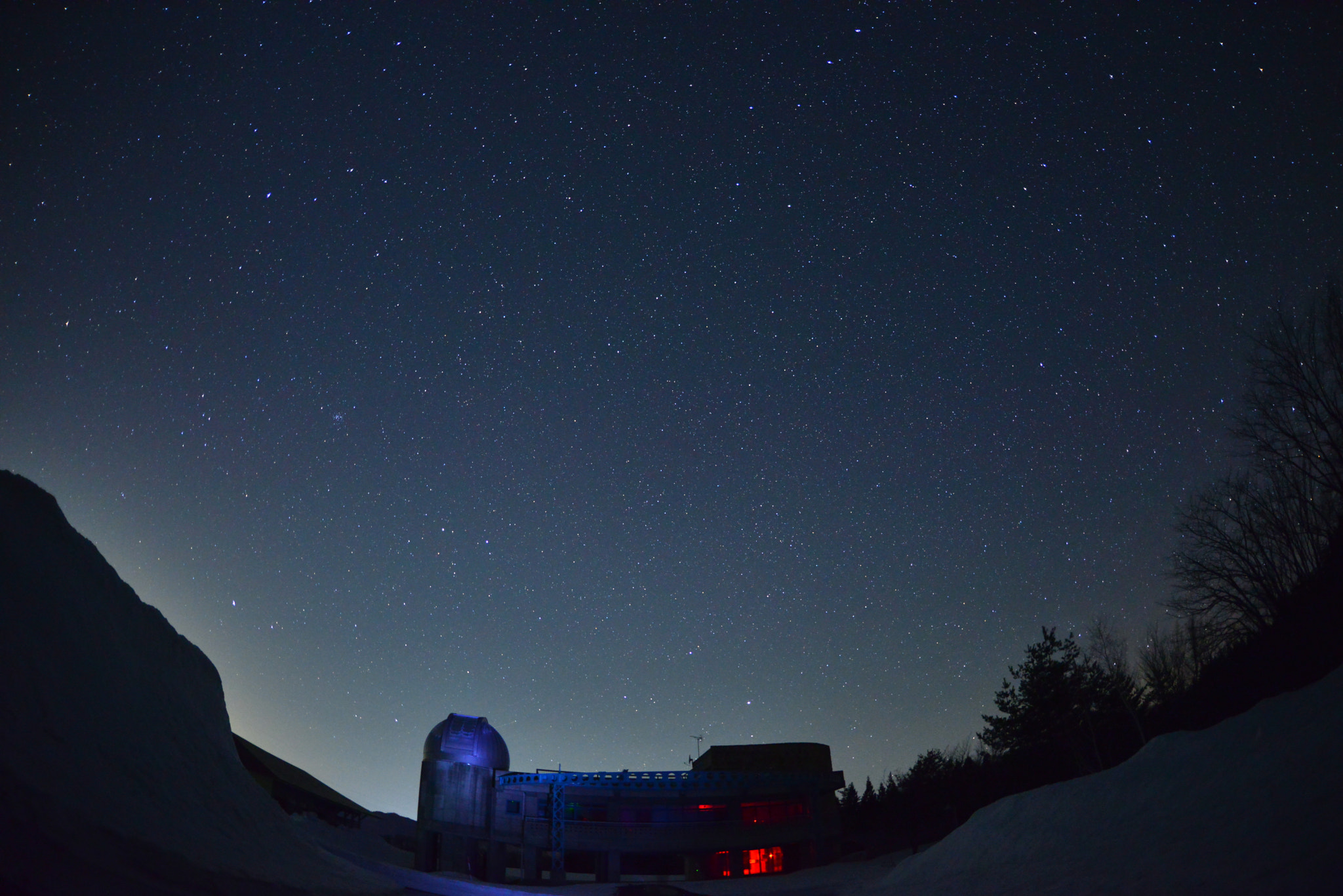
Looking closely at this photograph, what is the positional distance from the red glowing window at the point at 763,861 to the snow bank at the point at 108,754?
3348 cm

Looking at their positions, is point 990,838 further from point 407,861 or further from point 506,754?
point 407,861

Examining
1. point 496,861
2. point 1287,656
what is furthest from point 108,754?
point 496,861

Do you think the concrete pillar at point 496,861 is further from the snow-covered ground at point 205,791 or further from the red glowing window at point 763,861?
the snow-covered ground at point 205,791

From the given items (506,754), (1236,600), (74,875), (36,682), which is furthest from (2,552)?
(1236,600)

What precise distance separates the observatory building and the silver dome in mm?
68

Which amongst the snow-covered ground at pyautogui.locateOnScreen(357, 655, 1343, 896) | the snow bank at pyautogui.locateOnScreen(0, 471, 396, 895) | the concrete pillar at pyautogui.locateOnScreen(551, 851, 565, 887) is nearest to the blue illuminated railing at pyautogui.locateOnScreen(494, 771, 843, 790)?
the concrete pillar at pyautogui.locateOnScreen(551, 851, 565, 887)

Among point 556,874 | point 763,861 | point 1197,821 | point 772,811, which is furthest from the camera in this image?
point 772,811

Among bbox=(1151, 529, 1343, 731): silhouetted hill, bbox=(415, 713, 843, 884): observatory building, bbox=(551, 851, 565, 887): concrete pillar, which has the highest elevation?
bbox=(1151, 529, 1343, 731): silhouetted hill

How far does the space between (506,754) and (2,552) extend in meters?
39.2

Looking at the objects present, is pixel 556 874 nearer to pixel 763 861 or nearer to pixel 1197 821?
pixel 763 861

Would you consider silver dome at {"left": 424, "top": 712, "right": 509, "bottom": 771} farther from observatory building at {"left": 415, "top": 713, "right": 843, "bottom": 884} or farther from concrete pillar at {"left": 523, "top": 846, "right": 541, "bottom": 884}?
concrete pillar at {"left": 523, "top": 846, "right": 541, "bottom": 884}

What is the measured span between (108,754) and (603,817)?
38.0 m

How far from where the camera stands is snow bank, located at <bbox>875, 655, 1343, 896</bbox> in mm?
11062

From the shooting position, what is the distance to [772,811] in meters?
47.8
